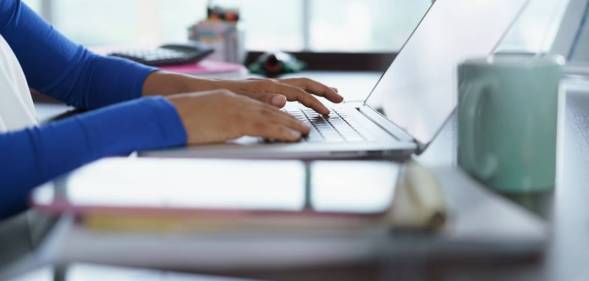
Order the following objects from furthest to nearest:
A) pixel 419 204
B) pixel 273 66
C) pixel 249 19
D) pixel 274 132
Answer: pixel 249 19, pixel 273 66, pixel 274 132, pixel 419 204

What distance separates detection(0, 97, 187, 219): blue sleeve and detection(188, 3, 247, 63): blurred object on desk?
1.28 metres

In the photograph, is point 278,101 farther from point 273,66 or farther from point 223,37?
point 223,37

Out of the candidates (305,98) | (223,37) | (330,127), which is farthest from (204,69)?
(330,127)

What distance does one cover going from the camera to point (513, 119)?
0.68 m

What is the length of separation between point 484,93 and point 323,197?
232mm

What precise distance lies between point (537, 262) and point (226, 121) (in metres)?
0.43

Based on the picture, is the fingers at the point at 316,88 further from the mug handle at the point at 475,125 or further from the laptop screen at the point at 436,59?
the mug handle at the point at 475,125

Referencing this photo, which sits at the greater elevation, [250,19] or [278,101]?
[278,101]

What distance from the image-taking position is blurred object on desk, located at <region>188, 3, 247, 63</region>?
212 cm

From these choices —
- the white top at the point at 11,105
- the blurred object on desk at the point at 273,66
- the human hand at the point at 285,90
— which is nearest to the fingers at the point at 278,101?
the human hand at the point at 285,90

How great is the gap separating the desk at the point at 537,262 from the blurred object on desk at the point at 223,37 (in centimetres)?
127

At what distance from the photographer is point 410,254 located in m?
0.45

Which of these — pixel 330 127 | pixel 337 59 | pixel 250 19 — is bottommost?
pixel 250 19

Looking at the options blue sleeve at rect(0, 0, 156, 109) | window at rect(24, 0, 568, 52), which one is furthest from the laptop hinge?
window at rect(24, 0, 568, 52)
